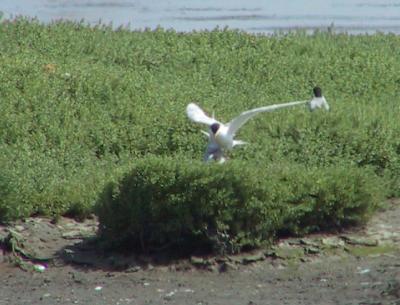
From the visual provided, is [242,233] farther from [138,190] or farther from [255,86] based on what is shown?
[255,86]

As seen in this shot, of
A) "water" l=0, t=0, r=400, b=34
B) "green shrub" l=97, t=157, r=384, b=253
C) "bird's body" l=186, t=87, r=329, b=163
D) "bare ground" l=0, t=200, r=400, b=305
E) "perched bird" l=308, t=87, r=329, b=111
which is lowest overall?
"bare ground" l=0, t=200, r=400, b=305

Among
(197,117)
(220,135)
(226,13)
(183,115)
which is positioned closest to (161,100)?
(183,115)

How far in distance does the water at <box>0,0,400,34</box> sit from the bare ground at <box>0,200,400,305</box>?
1144 centimetres

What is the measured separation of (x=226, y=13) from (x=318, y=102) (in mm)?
11265

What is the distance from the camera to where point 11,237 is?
32.9 feet

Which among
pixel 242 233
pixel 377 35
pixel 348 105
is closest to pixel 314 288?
pixel 242 233

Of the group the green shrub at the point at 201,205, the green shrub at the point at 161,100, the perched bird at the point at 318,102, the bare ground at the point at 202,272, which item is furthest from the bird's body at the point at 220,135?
the perched bird at the point at 318,102

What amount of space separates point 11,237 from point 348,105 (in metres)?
4.99

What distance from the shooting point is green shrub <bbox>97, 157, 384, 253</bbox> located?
9688mm

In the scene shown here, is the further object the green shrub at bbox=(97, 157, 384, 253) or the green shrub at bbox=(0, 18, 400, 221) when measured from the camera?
the green shrub at bbox=(0, 18, 400, 221)

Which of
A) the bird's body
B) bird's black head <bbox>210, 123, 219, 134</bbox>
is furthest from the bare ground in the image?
bird's black head <bbox>210, 123, 219, 134</bbox>

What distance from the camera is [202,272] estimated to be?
31.5 ft

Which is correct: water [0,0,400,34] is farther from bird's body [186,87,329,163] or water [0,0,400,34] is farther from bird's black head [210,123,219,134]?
bird's black head [210,123,219,134]

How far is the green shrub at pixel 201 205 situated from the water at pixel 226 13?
38.0 ft
